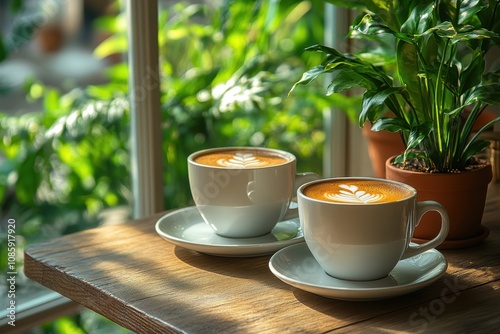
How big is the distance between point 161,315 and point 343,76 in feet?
1.41

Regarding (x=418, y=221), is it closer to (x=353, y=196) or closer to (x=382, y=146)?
(x=353, y=196)

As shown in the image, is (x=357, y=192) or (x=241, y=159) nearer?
(x=357, y=192)

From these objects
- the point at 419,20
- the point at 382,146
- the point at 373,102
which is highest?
the point at 419,20

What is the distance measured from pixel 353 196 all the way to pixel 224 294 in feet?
0.68

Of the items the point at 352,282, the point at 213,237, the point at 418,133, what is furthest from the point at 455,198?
the point at 213,237

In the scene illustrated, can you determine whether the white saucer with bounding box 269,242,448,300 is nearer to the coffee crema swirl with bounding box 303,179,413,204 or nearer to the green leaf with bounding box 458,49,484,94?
the coffee crema swirl with bounding box 303,179,413,204

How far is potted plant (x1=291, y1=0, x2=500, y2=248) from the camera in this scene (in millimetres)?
1110

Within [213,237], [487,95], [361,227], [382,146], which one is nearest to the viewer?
[361,227]

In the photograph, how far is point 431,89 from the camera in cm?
121

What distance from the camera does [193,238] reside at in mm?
1172

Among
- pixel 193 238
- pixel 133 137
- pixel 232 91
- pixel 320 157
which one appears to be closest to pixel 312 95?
pixel 232 91

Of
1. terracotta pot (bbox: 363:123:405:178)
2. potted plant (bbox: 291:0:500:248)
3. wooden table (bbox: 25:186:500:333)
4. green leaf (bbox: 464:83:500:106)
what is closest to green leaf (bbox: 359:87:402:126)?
potted plant (bbox: 291:0:500:248)

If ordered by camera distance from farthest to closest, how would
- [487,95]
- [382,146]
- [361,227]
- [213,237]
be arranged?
[382,146]
[213,237]
[487,95]
[361,227]

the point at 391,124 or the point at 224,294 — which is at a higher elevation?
the point at 391,124
